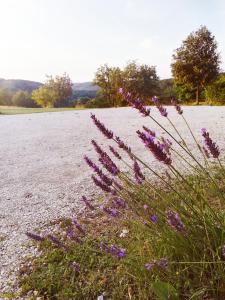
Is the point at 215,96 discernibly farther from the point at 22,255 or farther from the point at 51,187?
the point at 22,255

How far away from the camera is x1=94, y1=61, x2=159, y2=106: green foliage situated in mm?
34281

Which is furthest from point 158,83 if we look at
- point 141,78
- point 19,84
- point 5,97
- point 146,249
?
point 19,84

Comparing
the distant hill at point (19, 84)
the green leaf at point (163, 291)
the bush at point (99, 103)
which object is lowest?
the green leaf at point (163, 291)

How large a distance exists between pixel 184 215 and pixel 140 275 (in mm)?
416

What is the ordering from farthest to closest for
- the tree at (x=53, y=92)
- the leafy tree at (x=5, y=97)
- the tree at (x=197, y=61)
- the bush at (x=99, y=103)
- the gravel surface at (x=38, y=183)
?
the leafy tree at (x=5, y=97) < the tree at (x=53, y=92) < the bush at (x=99, y=103) < the tree at (x=197, y=61) < the gravel surface at (x=38, y=183)

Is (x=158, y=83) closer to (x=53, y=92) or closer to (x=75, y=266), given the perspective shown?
(x=53, y=92)

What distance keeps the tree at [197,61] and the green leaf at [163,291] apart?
23.7 metres

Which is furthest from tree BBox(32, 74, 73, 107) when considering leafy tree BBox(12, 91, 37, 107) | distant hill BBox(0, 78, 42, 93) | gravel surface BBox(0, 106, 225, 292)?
distant hill BBox(0, 78, 42, 93)

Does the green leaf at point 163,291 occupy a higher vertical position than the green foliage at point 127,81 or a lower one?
lower

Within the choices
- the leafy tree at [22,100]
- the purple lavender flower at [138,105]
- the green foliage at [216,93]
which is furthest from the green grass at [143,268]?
the leafy tree at [22,100]

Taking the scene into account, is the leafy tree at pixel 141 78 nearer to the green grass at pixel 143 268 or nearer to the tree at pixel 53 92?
the tree at pixel 53 92

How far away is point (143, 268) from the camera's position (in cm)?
179

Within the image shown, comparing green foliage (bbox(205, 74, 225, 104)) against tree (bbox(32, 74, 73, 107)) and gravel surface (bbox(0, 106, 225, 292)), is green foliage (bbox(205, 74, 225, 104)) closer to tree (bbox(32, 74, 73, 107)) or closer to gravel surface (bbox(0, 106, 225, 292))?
gravel surface (bbox(0, 106, 225, 292))

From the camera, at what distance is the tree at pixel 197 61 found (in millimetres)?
24281
